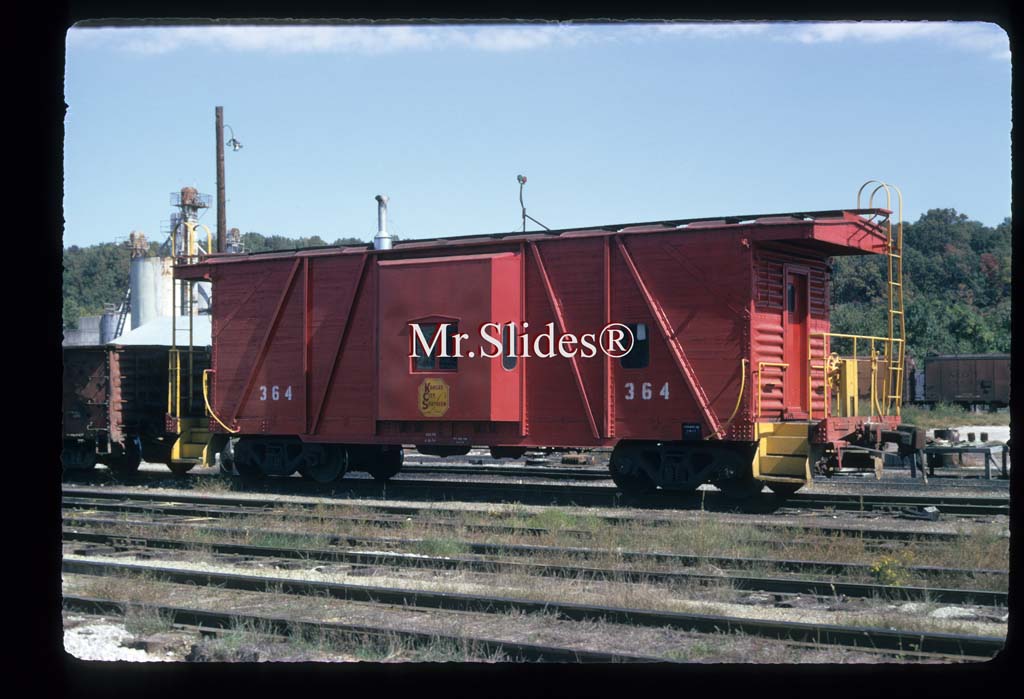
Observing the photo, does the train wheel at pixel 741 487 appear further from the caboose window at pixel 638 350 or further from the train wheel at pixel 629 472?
the caboose window at pixel 638 350

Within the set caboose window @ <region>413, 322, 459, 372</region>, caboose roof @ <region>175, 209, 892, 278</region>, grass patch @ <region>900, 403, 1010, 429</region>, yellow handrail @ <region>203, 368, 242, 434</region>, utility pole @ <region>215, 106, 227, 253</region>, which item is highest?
utility pole @ <region>215, 106, 227, 253</region>

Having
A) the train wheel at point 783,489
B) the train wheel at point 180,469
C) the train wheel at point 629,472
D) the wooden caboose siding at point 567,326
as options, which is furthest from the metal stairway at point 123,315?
the train wheel at point 783,489

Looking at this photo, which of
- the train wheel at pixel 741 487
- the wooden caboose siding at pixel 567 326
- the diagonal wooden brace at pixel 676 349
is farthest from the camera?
the wooden caboose siding at pixel 567 326

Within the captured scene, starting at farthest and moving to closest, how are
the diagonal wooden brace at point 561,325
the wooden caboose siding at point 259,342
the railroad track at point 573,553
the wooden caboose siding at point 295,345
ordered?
the wooden caboose siding at point 259,342
the wooden caboose siding at point 295,345
the diagonal wooden brace at point 561,325
the railroad track at point 573,553

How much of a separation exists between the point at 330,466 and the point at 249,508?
321 centimetres

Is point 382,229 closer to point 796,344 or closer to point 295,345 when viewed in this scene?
point 295,345

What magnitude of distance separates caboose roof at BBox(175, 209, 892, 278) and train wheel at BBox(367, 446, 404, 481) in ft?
13.8

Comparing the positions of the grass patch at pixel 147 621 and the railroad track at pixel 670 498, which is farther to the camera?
the railroad track at pixel 670 498

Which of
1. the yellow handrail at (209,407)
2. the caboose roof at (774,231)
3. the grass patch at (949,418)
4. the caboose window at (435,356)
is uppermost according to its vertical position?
the caboose roof at (774,231)

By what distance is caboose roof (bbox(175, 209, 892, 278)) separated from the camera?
14633 millimetres

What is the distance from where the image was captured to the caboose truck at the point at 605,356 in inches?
586

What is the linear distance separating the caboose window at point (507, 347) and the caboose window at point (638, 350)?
71.4 inches

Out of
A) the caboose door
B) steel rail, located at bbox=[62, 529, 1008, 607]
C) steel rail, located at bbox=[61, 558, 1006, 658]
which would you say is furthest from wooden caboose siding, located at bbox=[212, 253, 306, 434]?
the caboose door

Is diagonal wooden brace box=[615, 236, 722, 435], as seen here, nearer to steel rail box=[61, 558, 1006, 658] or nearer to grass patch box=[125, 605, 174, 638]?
steel rail box=[61, 558, 1006, 658]
